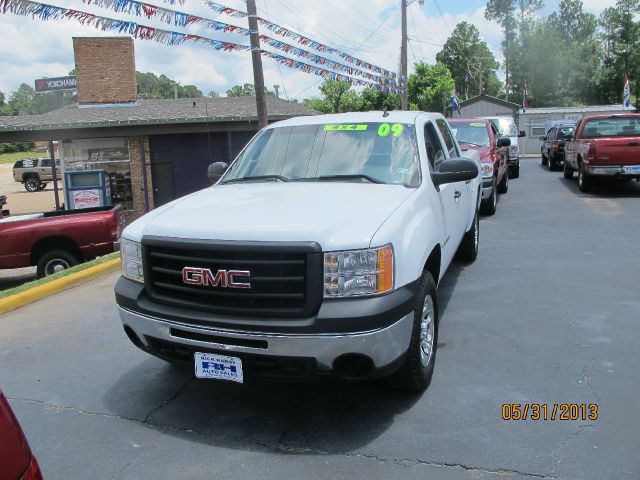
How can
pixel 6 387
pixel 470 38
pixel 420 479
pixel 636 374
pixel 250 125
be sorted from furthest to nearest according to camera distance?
1. pixel 470 38
2. pixel 250 125
3. pixel 6 387
4. pixel 636 374
5. pixel 420 479

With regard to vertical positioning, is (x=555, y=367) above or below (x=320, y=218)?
below

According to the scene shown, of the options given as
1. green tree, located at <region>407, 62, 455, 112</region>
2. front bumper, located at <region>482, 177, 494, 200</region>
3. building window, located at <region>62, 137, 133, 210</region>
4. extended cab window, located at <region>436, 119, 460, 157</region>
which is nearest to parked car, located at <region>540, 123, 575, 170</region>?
front bumper, located at <region>482, 177, 494, 200</region>

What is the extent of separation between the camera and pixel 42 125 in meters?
16.9

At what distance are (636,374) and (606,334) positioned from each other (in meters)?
0.76

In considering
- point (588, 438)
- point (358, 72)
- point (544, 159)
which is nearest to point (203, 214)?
point (588, 438)

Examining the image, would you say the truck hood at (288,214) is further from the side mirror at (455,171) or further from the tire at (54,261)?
the tire at (54,261)

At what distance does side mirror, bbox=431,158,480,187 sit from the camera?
4.38 m

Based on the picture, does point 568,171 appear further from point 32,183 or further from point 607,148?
point 32,183

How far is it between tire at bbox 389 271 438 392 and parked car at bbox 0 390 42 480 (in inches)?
88.0

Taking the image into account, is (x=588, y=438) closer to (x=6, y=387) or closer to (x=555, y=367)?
(x=555, y=367)

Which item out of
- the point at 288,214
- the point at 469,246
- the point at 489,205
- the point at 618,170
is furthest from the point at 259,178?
the point at 618,170

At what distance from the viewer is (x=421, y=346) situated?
12.5 ft

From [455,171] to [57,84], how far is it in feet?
229

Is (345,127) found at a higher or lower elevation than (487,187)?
higher
